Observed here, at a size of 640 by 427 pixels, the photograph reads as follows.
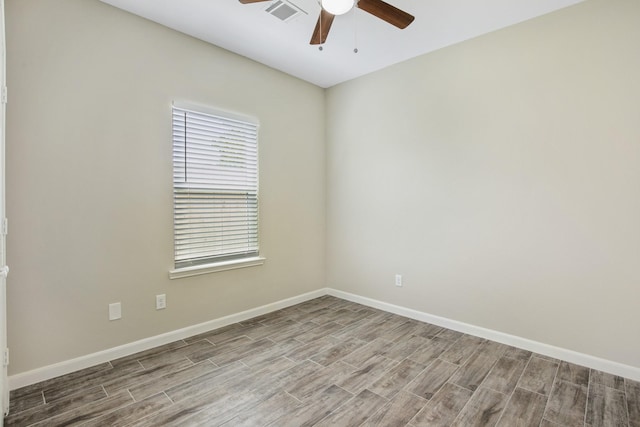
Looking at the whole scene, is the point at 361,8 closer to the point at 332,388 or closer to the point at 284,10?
the point at 284,10

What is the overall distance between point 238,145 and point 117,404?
7.74ft

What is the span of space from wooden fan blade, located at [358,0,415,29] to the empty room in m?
0.01

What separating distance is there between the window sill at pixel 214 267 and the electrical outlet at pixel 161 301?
7.1 inches

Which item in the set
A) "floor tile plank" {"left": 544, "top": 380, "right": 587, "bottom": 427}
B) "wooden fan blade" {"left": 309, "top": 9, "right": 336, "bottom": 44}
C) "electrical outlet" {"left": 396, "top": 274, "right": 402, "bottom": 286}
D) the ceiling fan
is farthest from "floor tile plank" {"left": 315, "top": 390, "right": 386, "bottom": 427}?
"wooden fan blade" {"left": 309, "top": 9, "right": 336, "bottom": 44}

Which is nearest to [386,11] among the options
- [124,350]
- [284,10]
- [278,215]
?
[284,10]

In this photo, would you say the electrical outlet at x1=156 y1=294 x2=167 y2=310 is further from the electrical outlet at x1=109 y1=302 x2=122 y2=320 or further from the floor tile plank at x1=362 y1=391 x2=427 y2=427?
the floor tile plank at x1=362 y1=391 x2=427 y2=427

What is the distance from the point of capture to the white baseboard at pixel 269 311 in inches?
87.0

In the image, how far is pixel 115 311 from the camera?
250 centimetres

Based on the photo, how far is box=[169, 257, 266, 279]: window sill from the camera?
2.85 m

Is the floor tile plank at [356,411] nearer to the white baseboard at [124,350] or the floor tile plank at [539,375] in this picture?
the floor tile plank at [539,375]

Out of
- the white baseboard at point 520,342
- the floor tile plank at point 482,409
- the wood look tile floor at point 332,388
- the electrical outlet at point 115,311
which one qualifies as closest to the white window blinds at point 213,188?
the electrical outlet at point 115,311

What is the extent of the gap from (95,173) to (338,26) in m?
2.31

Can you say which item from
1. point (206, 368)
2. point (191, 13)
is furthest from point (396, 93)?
point (206, 368)

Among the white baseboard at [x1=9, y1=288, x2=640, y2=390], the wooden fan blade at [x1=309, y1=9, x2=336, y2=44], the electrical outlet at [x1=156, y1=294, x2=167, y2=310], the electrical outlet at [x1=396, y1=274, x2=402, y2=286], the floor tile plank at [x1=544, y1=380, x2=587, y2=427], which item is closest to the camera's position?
the floor tile plank at [x1=544, y1=380, x2=587, y2=427]
